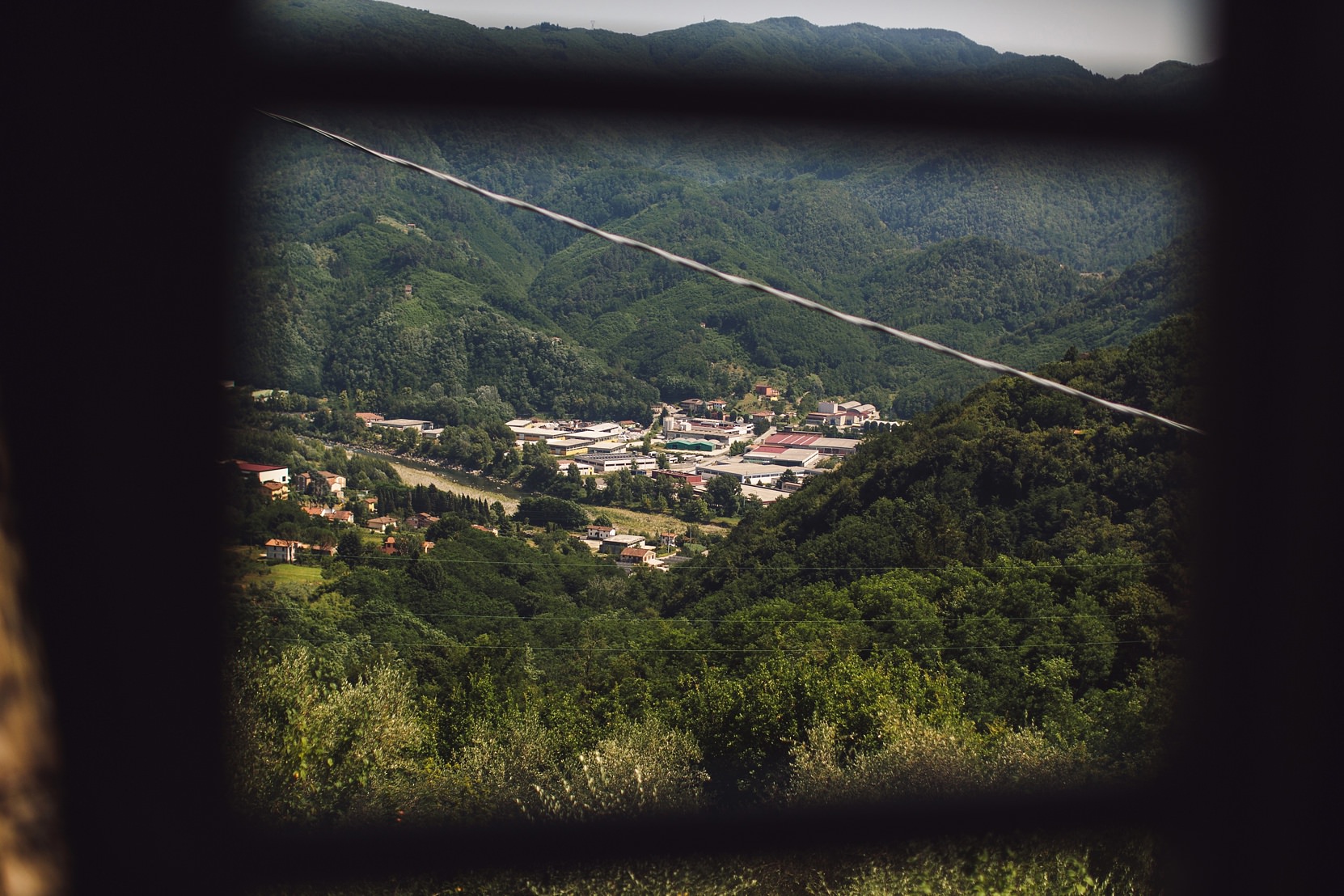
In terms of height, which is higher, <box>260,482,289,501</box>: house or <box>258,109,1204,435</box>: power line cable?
<box>258,109,1204,435</box>: power line cable

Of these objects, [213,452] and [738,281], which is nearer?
[738,281]

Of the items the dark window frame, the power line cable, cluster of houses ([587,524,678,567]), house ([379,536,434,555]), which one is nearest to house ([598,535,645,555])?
cluster of houses ([587,524,678,567])

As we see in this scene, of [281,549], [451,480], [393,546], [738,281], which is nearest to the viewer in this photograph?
[738,281]

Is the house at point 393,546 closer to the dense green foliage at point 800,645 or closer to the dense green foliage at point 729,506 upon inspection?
the dense green foliage at point 729,506

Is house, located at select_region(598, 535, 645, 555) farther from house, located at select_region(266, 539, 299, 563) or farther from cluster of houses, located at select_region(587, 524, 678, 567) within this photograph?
house, located at select_region(266, 539, 299, 563)

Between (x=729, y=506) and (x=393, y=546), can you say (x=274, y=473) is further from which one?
(x=729, y=506)

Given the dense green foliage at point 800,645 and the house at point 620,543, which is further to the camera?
the house at point 620,543

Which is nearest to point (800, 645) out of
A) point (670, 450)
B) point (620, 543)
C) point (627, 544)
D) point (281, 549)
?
point (281, 549)

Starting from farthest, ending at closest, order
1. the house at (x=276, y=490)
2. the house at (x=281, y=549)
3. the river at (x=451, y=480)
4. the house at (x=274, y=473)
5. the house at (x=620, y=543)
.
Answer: the river at (x=451, y=480), the house at (x=620, y=543), the house at (x=274, y=473), the house at (x=276, y=490), the house at (x=281, y=549)

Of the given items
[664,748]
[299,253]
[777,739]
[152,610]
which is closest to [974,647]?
[777,739]

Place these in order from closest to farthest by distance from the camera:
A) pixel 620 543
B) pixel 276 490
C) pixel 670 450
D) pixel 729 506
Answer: pixel 276 490
pixel 620 543
pixel 729 506
pixel 670 450

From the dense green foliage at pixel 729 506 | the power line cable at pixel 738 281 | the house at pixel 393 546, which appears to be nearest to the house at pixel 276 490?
the dense green foliage at pixel 729 506
